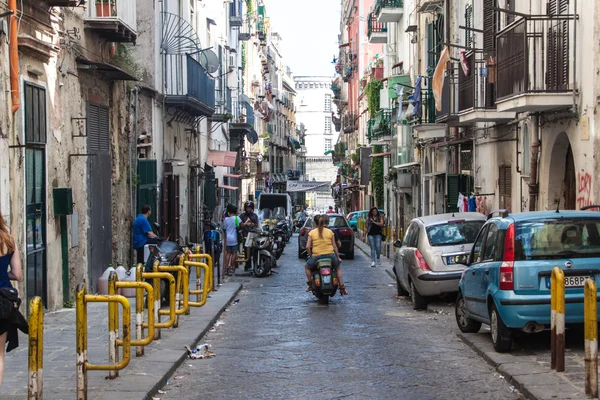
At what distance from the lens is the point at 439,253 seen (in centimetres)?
1630

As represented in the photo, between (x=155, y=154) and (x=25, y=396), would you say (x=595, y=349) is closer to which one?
(x=25, y=396)

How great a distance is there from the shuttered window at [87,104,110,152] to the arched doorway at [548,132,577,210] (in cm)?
862

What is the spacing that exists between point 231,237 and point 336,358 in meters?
13.5

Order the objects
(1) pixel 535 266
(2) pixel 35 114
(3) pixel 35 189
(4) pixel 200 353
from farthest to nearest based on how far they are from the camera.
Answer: (3) pixel 35 189, (2) pixel 35 114, (4) pixel 200 353, (1) pixel 535 266

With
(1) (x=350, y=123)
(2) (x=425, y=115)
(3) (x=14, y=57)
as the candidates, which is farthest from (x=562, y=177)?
(1) (x=350, y=123)

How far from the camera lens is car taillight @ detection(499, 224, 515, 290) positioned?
10758 millimetres

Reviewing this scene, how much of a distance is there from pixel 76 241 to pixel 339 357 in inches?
288

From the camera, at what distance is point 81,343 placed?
27.1 feet

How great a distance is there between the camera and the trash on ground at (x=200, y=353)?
11664mm

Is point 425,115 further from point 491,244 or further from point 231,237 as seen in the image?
point 491,244

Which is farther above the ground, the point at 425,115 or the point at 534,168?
the point at 425,115

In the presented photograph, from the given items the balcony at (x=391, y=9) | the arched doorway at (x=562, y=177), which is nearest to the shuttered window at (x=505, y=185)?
the arched doorway at (x=562, y=177)

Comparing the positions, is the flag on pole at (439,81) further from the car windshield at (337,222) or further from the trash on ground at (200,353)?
the trash on ground at (200,353)

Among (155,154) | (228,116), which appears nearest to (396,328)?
(155,154)
